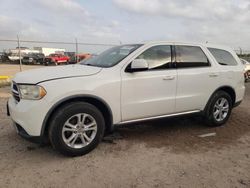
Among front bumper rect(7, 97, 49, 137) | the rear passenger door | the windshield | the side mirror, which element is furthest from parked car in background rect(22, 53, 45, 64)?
front bumper rect(7, 97, 49, 137)

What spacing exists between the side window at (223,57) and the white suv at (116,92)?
25mm

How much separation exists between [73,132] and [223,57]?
3.51 m

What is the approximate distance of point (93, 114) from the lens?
156 inches

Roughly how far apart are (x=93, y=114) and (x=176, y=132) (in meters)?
1.96

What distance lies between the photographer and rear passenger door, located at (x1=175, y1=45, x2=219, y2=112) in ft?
15.9

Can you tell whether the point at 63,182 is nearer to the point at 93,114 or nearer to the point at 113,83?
the point at 93,114

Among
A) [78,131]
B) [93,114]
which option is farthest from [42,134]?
[93,114]

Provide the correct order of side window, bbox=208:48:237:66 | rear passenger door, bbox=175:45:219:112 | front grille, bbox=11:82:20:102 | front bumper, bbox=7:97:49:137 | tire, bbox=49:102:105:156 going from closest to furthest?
front bumper, bbox=7:97:49:137 → tire, bbox=49:102:105:156 → front grille, bbox=11:82:20:102 → rear passenger door, bbox=175:45:219:112 → side window, bbox=208:48:237:66

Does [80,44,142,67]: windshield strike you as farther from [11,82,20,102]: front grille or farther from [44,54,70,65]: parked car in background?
[44,54,70,65]: parked car in background

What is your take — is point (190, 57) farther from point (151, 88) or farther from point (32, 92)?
point (32, 92)

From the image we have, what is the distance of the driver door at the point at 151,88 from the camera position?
4.25 meters

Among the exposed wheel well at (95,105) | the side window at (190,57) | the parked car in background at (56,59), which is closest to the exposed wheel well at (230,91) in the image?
the side window at (190,57)

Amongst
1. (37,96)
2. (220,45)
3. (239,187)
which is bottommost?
(239,187)

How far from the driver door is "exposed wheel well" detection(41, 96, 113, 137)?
24cm
